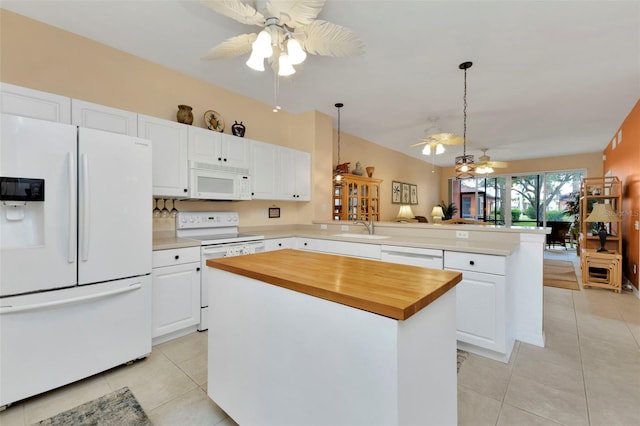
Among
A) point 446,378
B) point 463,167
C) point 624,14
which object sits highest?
point 624,14

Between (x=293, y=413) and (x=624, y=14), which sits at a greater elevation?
(x=624, y=14)

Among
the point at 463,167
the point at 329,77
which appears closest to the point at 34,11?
the point at 329,77

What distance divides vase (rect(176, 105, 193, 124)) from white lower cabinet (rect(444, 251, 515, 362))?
2.90 metres

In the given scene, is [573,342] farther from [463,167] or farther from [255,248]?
[255,248]

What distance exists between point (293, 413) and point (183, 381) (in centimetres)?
118

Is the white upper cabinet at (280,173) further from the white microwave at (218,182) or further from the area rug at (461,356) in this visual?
the area rug at (461,356)

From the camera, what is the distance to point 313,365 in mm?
1127

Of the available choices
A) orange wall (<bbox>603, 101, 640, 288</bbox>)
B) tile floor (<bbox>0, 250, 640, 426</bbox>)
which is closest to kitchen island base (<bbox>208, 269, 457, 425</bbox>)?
tile floor (<bbox>0, 250, 640, 426</bbox>)

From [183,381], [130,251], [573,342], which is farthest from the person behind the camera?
[573,342]

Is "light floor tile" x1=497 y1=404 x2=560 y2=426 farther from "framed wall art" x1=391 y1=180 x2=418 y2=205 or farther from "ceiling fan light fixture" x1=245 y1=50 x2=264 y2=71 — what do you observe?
"framed wall art" x1=391 y1=180 x2=418 y2=205

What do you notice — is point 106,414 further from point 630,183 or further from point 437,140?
point 630,183

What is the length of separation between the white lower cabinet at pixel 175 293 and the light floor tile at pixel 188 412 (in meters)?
0.83

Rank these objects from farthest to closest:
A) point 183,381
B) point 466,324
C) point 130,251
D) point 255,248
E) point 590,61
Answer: point 255,248, point 590,61, point 466,324, point 130,251, point 183,381

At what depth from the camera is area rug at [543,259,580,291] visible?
4.36 metres
